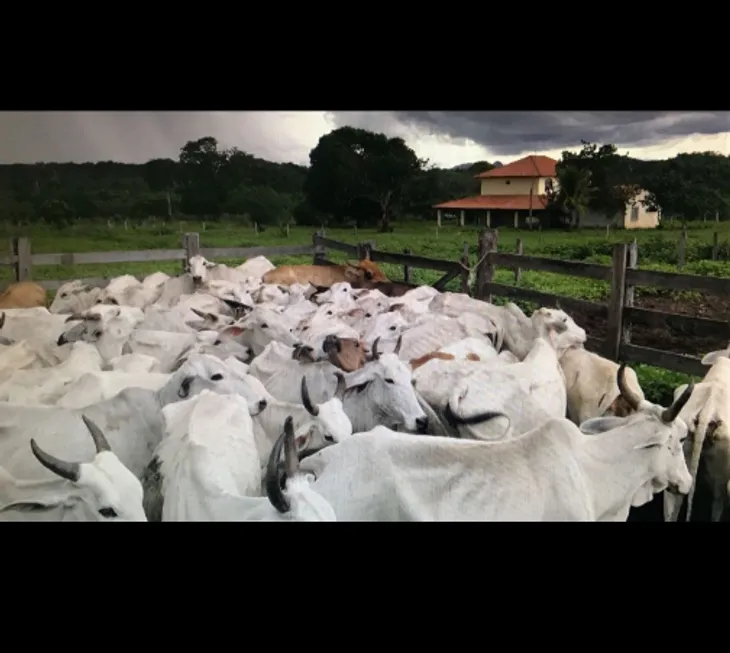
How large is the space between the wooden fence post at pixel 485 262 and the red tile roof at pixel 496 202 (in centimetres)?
19

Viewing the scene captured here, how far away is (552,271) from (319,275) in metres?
2.88

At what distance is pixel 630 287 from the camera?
4945 mm

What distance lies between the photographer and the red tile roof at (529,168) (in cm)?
436

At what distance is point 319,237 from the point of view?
5.07m

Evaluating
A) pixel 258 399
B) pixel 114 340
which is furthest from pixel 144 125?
pixel 114 340

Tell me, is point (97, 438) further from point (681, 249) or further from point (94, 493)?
point (681, 249)

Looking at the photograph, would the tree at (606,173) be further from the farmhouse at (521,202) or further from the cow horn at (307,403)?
the cow horn at (307,403)

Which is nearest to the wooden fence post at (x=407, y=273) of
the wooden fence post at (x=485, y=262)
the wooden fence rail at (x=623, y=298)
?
the wooden fence post at (x=485, y=262)

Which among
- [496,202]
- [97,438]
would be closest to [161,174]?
[97,438]

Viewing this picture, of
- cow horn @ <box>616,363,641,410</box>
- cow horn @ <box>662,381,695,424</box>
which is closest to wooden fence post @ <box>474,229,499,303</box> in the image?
cow horn @ <box>616,363,641,410</box>

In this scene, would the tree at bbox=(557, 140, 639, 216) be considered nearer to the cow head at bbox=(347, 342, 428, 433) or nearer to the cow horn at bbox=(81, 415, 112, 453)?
the cow head at bbox=(347, 342, 428, 433)

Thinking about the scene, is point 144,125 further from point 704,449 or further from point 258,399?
point 704,449

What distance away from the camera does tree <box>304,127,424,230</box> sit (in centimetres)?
435
